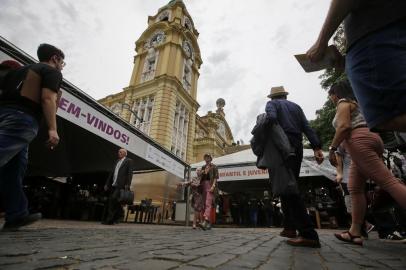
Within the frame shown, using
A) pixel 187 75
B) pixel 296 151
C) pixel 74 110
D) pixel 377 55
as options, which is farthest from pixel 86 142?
pixel 187 75

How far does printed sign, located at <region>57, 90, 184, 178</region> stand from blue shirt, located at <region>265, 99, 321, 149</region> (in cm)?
405

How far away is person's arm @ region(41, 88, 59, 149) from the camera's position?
2686 mm

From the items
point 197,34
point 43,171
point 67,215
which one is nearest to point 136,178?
point 67,215

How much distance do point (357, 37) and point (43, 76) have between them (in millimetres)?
2889

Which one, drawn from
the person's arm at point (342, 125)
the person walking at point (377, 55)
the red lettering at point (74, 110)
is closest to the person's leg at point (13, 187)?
the red lettering at point (74, 110)

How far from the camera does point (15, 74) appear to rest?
9.18 feet

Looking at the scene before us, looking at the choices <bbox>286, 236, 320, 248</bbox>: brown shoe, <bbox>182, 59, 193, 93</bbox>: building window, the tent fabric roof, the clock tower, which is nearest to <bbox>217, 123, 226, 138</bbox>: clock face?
the clock tower

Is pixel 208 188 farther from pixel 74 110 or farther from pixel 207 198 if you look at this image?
pixel 74 110

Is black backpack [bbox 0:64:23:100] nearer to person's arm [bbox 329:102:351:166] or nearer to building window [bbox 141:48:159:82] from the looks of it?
person's arm [bbox 329:102:351:166]

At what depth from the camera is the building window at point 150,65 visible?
25.2 meters

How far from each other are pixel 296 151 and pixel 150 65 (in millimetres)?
25290

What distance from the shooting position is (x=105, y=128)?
20.9 ft

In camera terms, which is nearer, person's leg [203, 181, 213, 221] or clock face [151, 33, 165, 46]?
person's leg [203, 181, 213, 221]

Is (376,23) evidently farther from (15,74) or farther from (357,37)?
(15,74)
